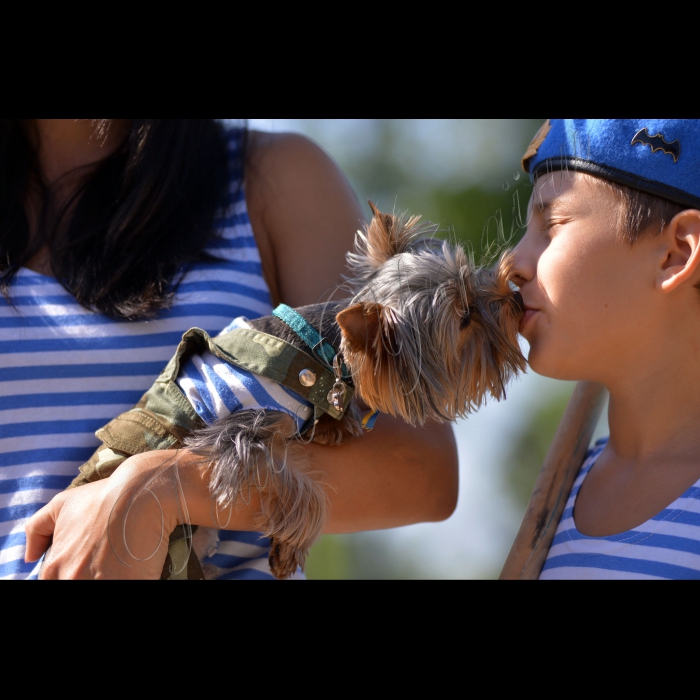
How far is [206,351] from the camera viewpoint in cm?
261

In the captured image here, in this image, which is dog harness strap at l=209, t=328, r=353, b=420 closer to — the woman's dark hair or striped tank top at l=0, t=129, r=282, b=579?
striped tank top at l=0, t=129, r=282, b=579

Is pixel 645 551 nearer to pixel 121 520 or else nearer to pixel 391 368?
pixel 391 368

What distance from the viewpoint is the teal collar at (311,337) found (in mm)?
2523

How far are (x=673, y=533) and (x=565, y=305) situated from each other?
2.42 ft

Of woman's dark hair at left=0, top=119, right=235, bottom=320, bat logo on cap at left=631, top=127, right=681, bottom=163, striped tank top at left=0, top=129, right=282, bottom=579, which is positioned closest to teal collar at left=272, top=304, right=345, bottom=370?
striped tank top at left=0, top=129, right=282, bottom=579

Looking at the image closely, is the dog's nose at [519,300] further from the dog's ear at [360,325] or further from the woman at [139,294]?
the woman at [139,294]

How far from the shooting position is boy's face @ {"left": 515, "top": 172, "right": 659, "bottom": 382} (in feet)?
7.72

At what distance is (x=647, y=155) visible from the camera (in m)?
2.29

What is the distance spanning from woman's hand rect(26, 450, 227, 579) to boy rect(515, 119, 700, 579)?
1.19m

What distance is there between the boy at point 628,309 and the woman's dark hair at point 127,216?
4.03ft

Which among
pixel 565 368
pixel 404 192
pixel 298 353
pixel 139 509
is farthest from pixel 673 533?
pixel 404 192

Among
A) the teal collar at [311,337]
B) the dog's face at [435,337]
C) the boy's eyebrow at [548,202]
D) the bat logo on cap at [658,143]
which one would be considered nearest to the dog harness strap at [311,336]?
the teal collar at [311,337]
